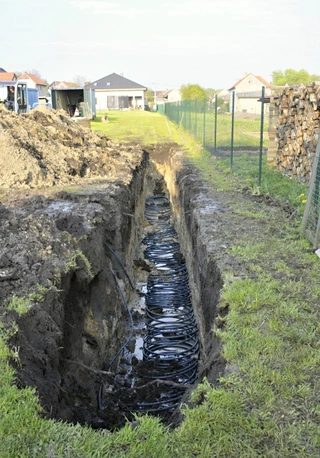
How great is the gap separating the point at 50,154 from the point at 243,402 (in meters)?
8.70

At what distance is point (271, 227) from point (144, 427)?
4476mm

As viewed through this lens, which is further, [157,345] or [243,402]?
[157,345]

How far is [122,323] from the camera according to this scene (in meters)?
7.09

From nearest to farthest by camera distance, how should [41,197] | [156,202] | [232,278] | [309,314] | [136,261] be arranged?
[309,314] → [232,278] → [41,197] → [136,261] → [156,202]

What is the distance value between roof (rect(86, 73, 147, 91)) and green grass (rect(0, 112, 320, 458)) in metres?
74.8

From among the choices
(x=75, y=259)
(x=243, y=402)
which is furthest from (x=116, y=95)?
(x=243, y=402)

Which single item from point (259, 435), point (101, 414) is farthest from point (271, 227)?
point (259, 435)

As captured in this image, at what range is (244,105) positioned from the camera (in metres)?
26.1

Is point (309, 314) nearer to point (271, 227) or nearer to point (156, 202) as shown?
point (271, 227)

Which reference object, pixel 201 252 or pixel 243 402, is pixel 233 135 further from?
pixel 243 402

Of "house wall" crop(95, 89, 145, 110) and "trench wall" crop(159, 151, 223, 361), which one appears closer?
"trench wall" crop(159, 151, 223, 361)

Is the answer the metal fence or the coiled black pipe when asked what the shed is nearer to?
the metal fence

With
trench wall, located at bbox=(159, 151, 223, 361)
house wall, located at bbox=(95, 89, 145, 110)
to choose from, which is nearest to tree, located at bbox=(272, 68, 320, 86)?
house wall, located at bbox=(95, 89, 145, 110)

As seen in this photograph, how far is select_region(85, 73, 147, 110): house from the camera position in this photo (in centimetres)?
7450
